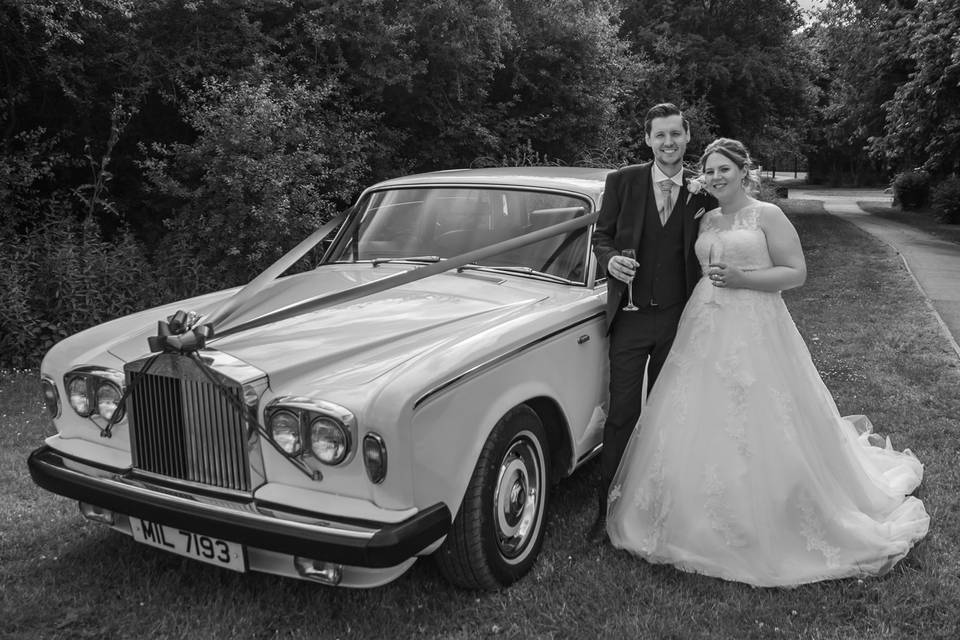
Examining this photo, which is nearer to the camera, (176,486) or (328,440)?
(328,440)

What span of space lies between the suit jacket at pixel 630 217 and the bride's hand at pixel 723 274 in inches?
10.5

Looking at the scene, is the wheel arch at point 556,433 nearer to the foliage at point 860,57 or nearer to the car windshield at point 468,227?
the car windshield at point 468,227

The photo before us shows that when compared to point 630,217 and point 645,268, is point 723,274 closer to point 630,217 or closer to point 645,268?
point 645,268

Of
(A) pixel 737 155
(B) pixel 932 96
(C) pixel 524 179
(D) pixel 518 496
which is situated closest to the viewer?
(D) pixel 518 496

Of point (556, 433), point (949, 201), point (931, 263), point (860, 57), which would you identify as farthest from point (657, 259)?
point (860, 57)

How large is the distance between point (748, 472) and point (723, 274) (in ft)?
2.94

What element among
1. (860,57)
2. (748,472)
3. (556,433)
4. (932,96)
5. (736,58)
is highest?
(860,57)

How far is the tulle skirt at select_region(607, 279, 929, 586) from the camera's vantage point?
345cm

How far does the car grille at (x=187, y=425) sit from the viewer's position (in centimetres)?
286

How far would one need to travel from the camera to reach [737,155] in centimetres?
365

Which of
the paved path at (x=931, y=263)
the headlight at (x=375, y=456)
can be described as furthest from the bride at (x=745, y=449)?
the paved path at (x=931, y=263)

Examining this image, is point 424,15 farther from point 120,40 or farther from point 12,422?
point 12,422

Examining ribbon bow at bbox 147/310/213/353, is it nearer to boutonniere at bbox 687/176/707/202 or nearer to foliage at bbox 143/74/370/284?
boutonniere at bbox 687/176/707/202

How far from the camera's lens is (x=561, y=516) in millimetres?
4051
